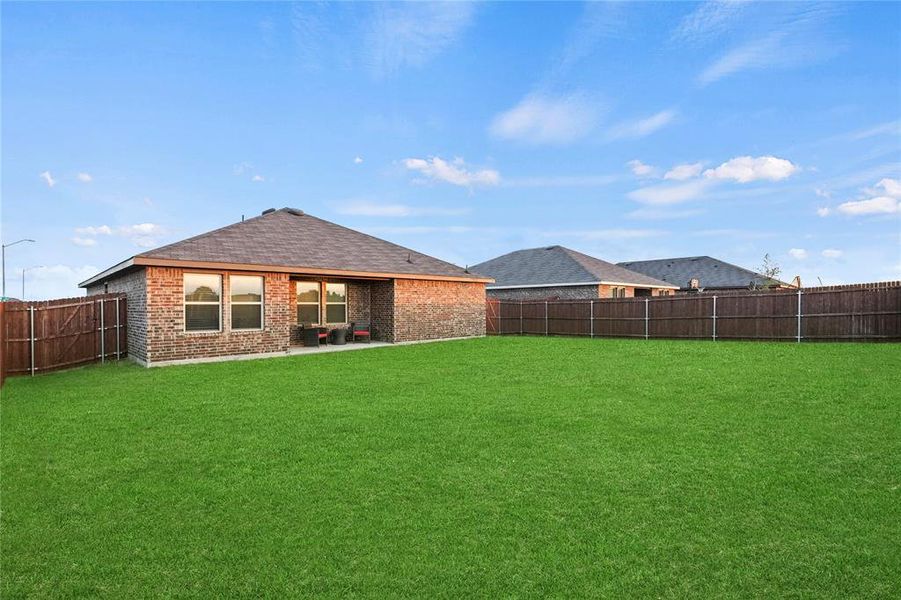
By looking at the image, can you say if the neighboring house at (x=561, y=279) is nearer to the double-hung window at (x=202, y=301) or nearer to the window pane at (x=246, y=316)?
the window pane at (x=246, y=316)

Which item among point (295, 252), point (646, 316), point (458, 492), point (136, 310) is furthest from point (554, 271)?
point (458, 492)

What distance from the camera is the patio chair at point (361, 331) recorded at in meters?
18.6

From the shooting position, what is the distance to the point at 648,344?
1755 centimetres

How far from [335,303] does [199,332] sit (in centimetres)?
554

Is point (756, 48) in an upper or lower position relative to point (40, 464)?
upper

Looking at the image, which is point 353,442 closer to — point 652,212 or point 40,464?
point 40,464

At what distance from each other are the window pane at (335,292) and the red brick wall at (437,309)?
2029mm

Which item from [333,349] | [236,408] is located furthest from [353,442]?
[333,349]

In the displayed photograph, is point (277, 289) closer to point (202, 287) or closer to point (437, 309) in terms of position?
point (202, 287)

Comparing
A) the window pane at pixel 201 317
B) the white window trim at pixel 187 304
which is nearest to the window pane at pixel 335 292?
the white window trim at pixel 187 304

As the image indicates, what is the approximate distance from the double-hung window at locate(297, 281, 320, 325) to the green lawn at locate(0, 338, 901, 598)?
8.74 meters

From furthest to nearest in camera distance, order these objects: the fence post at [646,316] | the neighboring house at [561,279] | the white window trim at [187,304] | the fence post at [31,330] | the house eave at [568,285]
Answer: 1. the neighboring house at [561,279]
2. the house eave at [568,285]
3. the fence post at [646,316]
4. the white window trim at [187,304]
5. the fence post at [31,330]

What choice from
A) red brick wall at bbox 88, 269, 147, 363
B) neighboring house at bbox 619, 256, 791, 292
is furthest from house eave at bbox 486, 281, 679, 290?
red brick wall at bbox 88, 269, 147, 363

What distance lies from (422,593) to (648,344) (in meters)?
16.3
